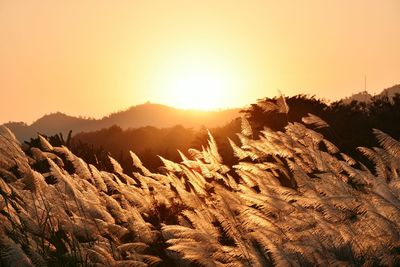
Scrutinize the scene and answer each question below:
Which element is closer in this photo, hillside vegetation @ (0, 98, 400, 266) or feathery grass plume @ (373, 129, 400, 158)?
hillside vegetation @ (0, 98, 400, 266)

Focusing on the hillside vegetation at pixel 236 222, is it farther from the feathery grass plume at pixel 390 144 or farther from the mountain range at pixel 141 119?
the mountain range at pixel 141 119

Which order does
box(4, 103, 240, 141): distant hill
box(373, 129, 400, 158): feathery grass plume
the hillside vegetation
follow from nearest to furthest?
the hillside vegetation < box(373, 129, 400, 158): feathery grass plume < box(4, 103, 240, 141): distant hill

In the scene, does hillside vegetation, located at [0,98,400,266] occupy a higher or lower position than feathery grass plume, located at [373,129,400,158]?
lower

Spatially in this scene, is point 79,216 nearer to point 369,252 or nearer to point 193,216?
point 193,216

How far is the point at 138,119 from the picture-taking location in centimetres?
11312

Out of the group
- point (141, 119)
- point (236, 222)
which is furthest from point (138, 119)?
point (236, 222)

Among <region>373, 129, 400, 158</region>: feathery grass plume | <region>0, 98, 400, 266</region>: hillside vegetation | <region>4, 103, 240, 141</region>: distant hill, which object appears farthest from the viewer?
<region>4, 103, 240, 141</region>: distant hill

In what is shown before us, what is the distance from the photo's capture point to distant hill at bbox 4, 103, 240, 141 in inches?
4289

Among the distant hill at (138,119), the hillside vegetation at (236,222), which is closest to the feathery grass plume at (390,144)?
the hillside vegetation at (236,222)

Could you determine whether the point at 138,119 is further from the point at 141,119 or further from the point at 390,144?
the point at 390,144

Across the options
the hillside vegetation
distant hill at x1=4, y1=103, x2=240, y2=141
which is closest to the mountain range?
distant hill at x1=4, y1=103, x2=240, y2=141

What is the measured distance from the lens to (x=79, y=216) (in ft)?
18.2

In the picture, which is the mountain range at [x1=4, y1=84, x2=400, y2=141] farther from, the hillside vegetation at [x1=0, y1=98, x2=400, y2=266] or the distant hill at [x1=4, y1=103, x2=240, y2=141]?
Answer: the hillside vegetation at [x1=0, y1=98, x2=400, y2=266]

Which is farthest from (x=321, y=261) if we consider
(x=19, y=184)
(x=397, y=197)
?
(x=19, y=184)
